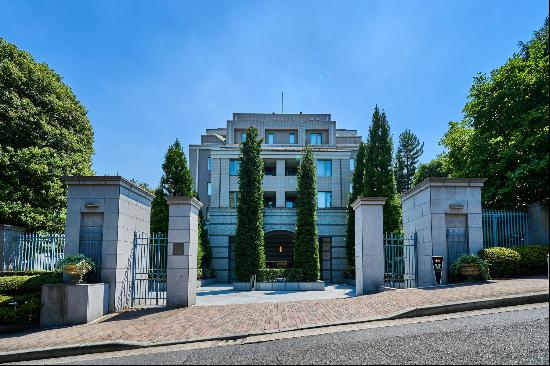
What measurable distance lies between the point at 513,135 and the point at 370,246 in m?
8.65

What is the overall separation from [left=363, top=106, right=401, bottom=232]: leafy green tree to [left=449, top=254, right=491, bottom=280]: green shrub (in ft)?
48.4

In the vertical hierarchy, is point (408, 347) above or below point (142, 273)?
below

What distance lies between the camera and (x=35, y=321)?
11.6 meters

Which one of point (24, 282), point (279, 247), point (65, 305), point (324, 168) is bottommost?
point (65, 305)

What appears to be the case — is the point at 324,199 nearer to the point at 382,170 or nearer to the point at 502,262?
the point at 382,170

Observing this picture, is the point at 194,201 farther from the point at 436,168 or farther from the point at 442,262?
the point at 436,168

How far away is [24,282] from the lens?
39.9 ft

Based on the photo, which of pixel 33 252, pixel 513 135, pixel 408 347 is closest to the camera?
pixel 408 347

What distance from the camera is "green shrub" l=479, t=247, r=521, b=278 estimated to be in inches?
542

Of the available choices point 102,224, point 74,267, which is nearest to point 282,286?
point 102,224

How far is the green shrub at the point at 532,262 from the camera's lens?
14.0m

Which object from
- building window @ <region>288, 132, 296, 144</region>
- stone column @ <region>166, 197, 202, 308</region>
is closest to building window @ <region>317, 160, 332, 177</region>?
building window @ <region>288, 132, 296, 144</region>

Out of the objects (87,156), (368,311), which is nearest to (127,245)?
(368,311)

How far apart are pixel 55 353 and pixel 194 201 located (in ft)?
21.1
